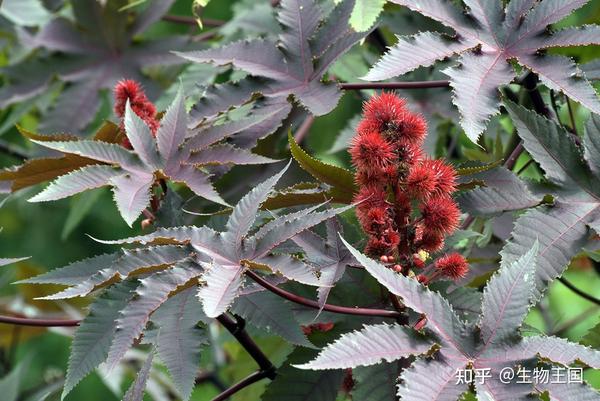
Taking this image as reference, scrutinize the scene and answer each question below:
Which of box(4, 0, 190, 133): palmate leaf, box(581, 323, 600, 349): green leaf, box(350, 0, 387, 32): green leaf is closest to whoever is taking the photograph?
box(581, 323, 600, 349): green leaf

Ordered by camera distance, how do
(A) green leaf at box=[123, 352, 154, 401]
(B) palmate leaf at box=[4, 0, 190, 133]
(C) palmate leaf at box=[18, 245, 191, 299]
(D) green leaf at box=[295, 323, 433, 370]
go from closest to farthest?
(D) green leaf at box=[295, 323, 433, 370] < (C) palmate leaf at box=[18, 245, 191, 299] < (A) green leaf at box=[123, 352, 154, 401] < (B) palmate leaf at box=[4, 0, 190, 133]

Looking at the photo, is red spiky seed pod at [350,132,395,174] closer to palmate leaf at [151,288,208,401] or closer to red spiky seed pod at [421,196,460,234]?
red spiky seed pod at [421,196,460,234]

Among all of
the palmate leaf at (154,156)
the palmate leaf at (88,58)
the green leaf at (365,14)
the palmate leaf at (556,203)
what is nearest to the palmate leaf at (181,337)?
the palmate leaf at (154,156)

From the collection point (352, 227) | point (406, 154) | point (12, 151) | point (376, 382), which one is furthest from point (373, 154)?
point (12, 151)

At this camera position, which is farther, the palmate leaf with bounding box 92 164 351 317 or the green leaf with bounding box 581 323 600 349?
the green leaf with bounding box 581 323 600 349

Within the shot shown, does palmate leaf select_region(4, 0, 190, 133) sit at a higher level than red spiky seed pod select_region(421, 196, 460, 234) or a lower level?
lower

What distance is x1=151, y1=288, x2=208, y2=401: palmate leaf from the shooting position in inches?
42.0

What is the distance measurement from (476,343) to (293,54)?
61cm

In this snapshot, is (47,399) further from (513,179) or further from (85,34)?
(85,34)

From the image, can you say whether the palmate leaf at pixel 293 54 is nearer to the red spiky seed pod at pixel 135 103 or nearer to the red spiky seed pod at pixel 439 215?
the red spiky seed pod at pixel 135 103

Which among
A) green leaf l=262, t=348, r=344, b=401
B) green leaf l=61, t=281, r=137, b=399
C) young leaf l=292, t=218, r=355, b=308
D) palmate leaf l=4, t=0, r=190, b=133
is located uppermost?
young leaf l=292, t=218, r=355, b=308

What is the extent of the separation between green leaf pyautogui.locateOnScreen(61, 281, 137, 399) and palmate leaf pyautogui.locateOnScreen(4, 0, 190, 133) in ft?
2.92

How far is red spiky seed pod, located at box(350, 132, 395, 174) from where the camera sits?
43.4 inches

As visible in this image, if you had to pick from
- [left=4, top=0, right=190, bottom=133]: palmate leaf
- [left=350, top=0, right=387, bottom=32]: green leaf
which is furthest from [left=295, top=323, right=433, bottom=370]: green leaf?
[left=4, top=0, right=190, bottom=133]: palmate leaf
